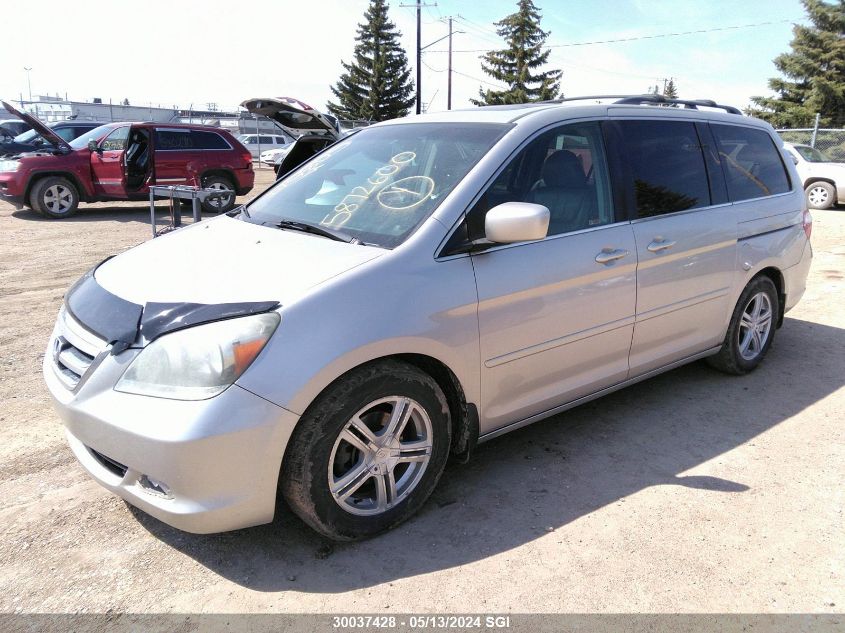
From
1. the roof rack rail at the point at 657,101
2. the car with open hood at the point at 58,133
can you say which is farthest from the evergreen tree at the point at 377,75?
the roof rack rail at the point at 657,101

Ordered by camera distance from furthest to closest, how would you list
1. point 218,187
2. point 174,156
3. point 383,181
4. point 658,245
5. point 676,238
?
point 218,187 < point 174,156 < point 676,238 < point 658,245 < point 383,181

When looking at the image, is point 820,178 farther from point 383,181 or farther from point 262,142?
point 262,142

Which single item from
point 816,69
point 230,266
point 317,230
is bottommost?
point 230,266

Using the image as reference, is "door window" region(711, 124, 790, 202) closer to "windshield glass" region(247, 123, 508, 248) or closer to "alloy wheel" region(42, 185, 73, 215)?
"windshield glass" region(247, 123, 508, 248)

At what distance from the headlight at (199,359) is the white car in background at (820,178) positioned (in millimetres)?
15558

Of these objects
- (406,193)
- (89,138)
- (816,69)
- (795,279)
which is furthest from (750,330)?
(816,69)

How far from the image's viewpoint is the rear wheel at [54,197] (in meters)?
12.0

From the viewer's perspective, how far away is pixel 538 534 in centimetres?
288

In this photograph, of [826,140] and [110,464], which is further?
[826,140]

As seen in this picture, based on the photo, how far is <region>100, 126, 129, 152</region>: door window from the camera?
12297mm

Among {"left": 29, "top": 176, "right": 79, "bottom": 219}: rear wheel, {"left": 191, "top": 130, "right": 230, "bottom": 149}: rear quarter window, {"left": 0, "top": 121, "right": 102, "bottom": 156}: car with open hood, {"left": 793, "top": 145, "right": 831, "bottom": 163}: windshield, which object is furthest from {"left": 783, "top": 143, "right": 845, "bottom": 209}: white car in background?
{"left": 0, "top": 121, "right": 102, "bottom": 156}: car with open hood

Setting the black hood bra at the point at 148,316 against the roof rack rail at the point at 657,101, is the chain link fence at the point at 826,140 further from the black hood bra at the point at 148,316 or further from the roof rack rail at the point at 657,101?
the black hood bra at the point at 148,316

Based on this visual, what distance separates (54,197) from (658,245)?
11.9 meters

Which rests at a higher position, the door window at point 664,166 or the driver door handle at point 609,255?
the door window at point 664,166
